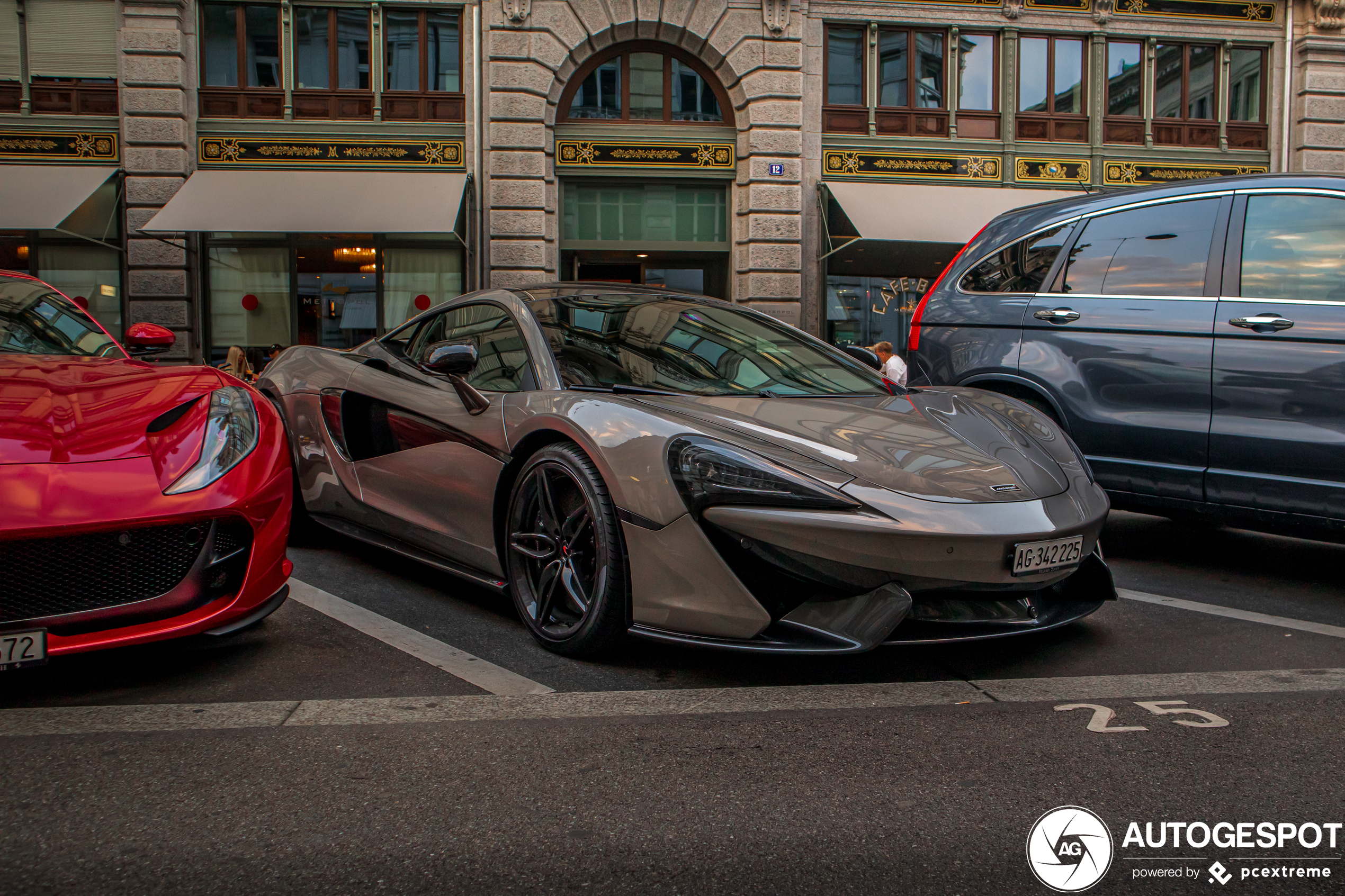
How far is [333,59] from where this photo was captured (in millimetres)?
15094

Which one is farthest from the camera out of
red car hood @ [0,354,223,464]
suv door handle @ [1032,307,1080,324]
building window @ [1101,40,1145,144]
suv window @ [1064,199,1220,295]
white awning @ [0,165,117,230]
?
building window @ [1101,40,1145,144]

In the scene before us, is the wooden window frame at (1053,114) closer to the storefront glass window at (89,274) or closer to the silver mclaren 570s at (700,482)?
the silver mclaren 570s at (700,482)

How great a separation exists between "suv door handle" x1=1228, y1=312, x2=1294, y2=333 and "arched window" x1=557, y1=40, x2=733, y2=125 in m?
12.1

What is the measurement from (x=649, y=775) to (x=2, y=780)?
1476 millimetres

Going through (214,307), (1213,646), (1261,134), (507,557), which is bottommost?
(1213,646)

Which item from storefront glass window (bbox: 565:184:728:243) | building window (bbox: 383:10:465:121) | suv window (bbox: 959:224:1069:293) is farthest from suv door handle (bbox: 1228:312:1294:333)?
building window (bbox: 383:10:465:121)

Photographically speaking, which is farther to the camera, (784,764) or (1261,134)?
(1261,134)

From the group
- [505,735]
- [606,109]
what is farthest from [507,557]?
[606,109]

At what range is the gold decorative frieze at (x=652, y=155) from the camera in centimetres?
1536

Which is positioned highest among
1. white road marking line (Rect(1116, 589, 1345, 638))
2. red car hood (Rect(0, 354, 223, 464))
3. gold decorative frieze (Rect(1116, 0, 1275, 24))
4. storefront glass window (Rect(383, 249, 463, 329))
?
gold decorative frieze (Rect(1116, 0, 1275, 24))

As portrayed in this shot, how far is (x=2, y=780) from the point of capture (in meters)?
2.34

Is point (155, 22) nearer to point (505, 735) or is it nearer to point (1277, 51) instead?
point (505, 735)

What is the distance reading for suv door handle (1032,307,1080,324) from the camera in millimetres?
4984

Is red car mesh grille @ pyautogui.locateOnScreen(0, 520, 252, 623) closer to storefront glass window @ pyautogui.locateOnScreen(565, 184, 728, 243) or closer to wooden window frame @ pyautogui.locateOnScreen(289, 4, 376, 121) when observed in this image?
storefront glass window @ pyautogui.locateOnScreen(565, 184, 728, 243)
